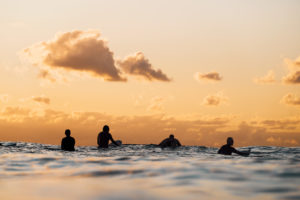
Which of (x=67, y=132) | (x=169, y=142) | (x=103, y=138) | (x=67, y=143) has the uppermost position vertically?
(x=67, y=132)

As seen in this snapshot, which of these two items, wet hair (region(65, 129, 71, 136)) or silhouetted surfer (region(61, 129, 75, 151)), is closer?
silhouetted surfer (region(61, 129, 75, 151))

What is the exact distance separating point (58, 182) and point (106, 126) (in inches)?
649

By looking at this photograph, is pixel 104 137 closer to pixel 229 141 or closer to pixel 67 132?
pixel 67 132

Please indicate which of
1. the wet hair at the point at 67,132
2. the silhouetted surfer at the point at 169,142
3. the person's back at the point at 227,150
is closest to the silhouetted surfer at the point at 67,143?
the wet hair at the point at 67,132

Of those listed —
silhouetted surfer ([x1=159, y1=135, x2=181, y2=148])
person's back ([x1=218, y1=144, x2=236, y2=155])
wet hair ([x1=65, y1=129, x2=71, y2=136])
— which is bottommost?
person's back ([x1=218, y1=144, x2=236, y2=155])

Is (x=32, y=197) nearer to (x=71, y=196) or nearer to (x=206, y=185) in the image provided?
(x=71, y=196)

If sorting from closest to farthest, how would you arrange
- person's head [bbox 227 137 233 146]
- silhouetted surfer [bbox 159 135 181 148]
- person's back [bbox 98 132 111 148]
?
person's head [bbox 227 137 233 146]
person's back [bbox 98 132 111 148]
silhouetted surfer [bbox 159 135 181 148]

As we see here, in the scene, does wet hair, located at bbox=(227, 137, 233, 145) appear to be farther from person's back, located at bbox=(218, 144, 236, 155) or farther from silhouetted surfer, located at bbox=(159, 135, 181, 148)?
silhouetted surfer, located at bbox=(159, 135, 181, 148)

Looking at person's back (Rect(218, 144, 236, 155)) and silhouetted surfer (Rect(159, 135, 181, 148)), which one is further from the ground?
silhouetted surfer (Rect(159, 135, 181, 148))

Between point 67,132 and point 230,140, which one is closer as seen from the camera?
point 230,140

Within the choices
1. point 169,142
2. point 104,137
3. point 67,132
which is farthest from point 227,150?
point 67,132

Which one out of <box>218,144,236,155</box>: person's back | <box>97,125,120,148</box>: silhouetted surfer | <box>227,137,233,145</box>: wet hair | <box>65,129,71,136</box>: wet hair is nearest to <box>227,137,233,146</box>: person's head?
<box>227,137,233,145</box>: wet hair

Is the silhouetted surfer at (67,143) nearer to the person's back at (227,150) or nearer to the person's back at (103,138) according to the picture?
the person's back at (103,138)

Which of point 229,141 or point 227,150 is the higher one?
point 229,141
